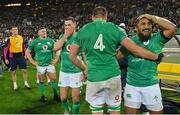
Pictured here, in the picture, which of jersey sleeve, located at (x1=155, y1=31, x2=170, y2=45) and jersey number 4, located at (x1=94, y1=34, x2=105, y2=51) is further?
jersey sleeve, located at (x1=155, y1=31, x2=170, y2=45)

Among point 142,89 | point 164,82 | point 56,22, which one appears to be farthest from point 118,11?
point 142,89

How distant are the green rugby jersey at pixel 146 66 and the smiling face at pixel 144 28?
0.13 meters

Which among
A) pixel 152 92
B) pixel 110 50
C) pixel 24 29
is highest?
pixel 110 50

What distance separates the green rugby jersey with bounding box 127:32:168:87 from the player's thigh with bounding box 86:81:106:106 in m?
0.60

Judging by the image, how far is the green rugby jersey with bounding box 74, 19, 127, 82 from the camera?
5176 mm

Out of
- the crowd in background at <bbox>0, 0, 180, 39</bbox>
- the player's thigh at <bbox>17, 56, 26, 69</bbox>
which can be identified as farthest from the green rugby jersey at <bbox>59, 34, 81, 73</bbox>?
the crowd in background at <bbox>0, 0, 180, 39</bbox>

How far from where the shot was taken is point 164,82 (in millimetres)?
13055

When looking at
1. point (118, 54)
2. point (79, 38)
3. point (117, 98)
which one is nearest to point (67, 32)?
point (118, 54)

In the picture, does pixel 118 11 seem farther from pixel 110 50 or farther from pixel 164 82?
pixel 110 50

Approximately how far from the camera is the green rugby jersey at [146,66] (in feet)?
18.4

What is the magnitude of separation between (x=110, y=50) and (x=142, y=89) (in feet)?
2.64

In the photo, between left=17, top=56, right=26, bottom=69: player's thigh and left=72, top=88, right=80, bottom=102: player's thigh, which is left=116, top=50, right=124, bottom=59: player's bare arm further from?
left=17, top=56, right=26, bottom=69: player's thigh

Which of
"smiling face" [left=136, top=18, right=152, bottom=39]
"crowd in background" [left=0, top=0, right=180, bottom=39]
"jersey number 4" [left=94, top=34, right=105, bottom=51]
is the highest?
"smiling face" [left=136, top=18, right=152, bottom=39]

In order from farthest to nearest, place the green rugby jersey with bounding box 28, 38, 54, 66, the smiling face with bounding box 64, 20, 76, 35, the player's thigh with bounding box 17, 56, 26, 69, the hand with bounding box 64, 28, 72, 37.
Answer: the player's thigh with bounding box 17, 56, 26, 69 < the green rugby jersey with bounding box 28, 38, 54, 66 < the hand with bounding box 64, 28, 72, 37 < the smiling face with bounding box 64, 20, 76, 35
